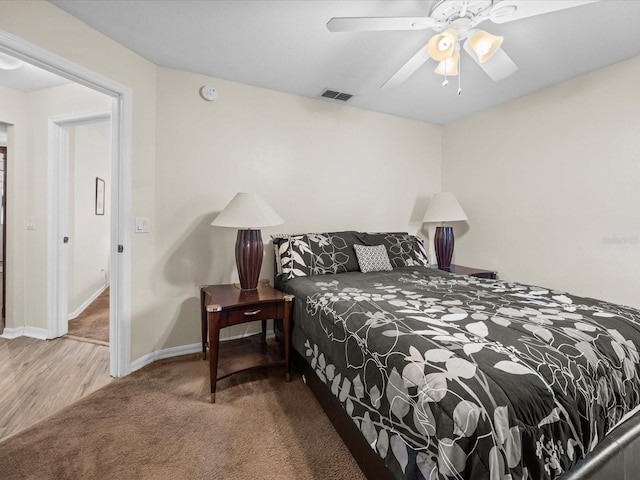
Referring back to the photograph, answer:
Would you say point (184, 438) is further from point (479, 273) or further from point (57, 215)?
point (479, 273)

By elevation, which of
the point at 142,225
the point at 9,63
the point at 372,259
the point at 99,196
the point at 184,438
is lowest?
the point at 184,438

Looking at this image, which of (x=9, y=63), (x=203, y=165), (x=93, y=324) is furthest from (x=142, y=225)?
(x=93, y=324)

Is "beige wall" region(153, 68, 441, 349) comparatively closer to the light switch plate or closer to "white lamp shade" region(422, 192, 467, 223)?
the light switch plate

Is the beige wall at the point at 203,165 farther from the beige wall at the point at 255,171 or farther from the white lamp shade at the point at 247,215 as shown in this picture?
the white lamp shade at the point at 247,215

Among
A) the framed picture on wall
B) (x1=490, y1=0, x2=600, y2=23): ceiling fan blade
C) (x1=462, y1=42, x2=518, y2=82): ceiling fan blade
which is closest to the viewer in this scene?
(x1=490, y1=0, x2=600, y2=23): ceiling fan blade

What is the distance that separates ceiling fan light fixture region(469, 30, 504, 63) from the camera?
153 cm

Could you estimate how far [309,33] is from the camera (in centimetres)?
194

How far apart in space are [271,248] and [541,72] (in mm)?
2829

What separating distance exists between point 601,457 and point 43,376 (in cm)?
327

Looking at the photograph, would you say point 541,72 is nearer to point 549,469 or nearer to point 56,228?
point 549,469

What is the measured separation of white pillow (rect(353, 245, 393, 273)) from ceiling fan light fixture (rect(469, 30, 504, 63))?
1.62m

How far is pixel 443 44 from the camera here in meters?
1.58

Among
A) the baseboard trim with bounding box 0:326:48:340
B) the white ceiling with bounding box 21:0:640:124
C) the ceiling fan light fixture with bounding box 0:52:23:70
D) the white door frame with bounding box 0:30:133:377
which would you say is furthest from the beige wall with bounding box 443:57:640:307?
the baseboard trim with bounding box 0:326:48:340

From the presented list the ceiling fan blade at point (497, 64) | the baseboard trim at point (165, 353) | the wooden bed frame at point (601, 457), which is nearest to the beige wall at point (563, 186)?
the ceiling fan blade at point (497, 64)
